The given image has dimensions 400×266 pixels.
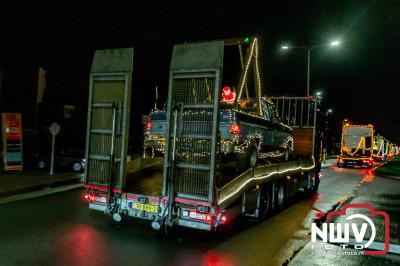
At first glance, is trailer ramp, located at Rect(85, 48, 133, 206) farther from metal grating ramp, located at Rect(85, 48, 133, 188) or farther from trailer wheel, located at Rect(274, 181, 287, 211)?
trailer wheel, located at Rect(274, 181, 287, 211)

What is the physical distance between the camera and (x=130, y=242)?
22.9 ft

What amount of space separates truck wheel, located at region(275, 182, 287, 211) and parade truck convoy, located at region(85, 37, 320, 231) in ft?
2.55

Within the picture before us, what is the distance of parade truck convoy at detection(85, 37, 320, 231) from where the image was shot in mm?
6566

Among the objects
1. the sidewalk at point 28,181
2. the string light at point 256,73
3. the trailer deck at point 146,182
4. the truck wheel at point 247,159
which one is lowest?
the sidewalk at point 28,181

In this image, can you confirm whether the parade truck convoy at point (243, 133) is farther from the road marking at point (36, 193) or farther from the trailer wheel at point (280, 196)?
the road marking at point (36, 193)

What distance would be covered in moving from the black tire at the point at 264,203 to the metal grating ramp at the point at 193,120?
10.2 ft

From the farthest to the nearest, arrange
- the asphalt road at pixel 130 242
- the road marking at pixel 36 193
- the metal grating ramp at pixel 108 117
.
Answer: the road marking at pixel 36 193
the metal grating ramp at pixel 108 117
the asphalt road at pixel 130 242

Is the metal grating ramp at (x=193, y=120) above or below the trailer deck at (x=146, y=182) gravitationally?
above

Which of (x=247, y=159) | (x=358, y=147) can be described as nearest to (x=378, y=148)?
(x=358, y=147)

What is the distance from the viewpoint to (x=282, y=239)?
7.80 m

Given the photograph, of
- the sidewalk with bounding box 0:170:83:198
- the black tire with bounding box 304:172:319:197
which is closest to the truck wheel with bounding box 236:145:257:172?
the black tire with bounding box 304:172:319:197

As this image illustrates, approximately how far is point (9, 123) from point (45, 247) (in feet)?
41.8

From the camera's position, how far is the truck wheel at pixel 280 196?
10.6 m

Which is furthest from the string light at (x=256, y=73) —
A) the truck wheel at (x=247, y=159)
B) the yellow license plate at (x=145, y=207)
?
the yellow license plate at (x=145, y=207)
